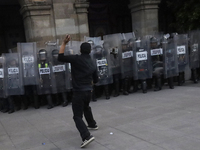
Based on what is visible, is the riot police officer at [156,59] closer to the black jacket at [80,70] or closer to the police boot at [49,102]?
the police boot at [49,102]

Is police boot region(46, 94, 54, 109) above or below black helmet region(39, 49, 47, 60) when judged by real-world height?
below

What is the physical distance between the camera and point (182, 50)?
30.6ft

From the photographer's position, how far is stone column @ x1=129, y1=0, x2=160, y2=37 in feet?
38.9

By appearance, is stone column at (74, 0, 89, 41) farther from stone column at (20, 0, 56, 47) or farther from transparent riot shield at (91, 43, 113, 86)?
transparent riot shield at (91, 43, 113, 86)

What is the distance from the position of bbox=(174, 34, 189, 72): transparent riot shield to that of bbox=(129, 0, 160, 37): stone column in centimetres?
283

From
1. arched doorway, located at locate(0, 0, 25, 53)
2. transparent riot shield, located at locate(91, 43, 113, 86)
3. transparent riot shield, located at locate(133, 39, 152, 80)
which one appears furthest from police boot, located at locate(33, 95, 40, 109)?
arched doorway, located at locate(0, 0, 25, 53)

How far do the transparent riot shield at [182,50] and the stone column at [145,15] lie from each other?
2834 millimetres

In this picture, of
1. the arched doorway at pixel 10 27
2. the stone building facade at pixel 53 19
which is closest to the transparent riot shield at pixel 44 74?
the stone building facade at pixel 53 19

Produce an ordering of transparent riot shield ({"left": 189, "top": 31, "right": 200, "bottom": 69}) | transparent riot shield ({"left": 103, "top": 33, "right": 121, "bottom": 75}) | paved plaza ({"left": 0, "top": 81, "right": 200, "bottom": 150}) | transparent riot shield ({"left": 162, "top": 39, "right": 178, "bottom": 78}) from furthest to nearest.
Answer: transparent riot shield ({"left": 189, "top": 31, "right": 200, "bottom": 69}) < transparent riot shield ({"left": 162, "top": 39, "right": 178, "bottom": 78}) < transparent riot shield ({"left": 103, "top": 33, "right": 121, "bottom": 75}) < paved plaza ({"left": 0, "top": 81, "right": 200, "bottom": 150})

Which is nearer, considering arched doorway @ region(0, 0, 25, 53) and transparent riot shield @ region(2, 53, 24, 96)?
transparent riot shield @ region(2, 53, 24, 96)

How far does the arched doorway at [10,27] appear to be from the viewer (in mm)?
13922

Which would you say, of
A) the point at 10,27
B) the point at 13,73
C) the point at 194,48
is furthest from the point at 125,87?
the point at 10,27

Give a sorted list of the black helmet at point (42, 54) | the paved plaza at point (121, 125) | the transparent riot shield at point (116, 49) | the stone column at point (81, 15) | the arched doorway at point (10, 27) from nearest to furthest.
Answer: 1. the paved plaza at point (121, 125)
2. the black helmet at point (42, 54)
3. the transparent riot shield at point (116, 49)
4. the stone column at point (81, 15)
5. the arched doorway at point (10, 27)

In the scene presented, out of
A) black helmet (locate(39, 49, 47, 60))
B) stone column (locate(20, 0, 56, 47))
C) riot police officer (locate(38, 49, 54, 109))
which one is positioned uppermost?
stone column (locate(20, 0, 56, 47))
